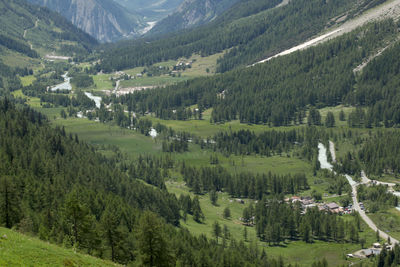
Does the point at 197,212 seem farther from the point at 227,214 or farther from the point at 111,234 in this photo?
the point at 111,234

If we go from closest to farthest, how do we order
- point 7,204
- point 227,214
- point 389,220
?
1. point 7,204
2. point 389,220
3. point 227,214

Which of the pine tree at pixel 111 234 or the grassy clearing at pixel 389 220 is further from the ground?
the pine tree at pixel 111 234

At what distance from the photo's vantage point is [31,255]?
2138 inches

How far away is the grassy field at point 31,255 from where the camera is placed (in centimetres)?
5103

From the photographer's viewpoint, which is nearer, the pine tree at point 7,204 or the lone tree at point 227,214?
the pine tree at point 7,204

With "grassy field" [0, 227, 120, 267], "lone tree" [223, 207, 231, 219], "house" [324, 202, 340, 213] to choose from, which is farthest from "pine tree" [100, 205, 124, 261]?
"house" [324, 202, 340, 213]

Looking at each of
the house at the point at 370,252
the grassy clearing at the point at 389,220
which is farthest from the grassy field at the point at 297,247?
the grassy clearing at the point at 389,220

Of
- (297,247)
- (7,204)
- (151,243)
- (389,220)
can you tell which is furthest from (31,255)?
(389,220)

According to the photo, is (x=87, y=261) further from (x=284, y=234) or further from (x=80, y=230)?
(x=284, y=234)

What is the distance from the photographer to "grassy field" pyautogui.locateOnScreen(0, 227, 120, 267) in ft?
167

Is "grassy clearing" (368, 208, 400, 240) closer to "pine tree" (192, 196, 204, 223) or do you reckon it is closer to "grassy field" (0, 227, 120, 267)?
"pine tree" (192, 196, 204, 223)

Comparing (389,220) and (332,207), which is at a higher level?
(332,207)

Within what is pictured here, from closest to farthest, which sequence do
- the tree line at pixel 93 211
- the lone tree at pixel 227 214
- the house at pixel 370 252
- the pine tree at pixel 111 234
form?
the tree line at pixel 93 211 → the pine tree at pixel 111 234 → the house at pixel 370 252 → the lone tree at pixel 227 214

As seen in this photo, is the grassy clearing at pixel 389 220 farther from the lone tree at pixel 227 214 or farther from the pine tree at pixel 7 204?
the pine tree at pixel 7 204
